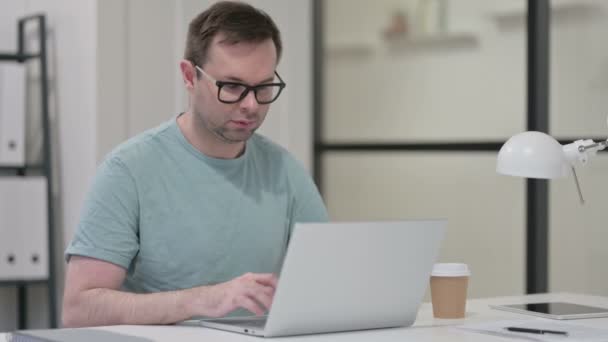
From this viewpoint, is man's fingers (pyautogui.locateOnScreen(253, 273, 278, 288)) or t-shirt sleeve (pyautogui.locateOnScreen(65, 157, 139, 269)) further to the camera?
t-shirt sleeve (pyautogui.locateOnScreen(65, 157, 139, 269))

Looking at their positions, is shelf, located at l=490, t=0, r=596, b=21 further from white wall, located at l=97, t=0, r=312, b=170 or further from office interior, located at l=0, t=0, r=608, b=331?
white wall, located at l=97, t=0, r=312, b=170

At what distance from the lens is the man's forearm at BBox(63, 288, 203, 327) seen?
1887 millimetres

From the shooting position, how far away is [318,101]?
3992 mm

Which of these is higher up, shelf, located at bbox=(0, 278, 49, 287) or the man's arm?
the man's arm

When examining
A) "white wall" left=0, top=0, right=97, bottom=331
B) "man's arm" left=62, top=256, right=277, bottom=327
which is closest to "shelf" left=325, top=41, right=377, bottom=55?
"white wall" left=0, top=0, right=97, bottom=331

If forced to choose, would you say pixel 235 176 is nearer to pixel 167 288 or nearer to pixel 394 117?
pixel 167 288

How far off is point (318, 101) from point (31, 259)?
1232 millimetres

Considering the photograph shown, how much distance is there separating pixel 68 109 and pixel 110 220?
4.68ft

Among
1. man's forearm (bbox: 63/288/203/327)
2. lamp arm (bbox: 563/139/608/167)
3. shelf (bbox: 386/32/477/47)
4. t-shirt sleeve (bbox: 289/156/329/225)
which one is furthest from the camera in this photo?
shelf (bbox: 386/32/477/47)

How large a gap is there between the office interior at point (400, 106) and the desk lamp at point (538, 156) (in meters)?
1.00

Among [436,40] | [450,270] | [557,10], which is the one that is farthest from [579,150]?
[436,40]

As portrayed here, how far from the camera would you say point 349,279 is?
176 centimetres

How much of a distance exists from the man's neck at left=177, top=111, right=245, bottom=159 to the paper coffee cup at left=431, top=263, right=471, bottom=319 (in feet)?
1.68

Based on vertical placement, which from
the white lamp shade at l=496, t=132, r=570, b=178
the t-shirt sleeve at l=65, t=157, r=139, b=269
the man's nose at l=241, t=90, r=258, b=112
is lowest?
the t-shirt sleeve at l=65, t=157, r=139, b=269
